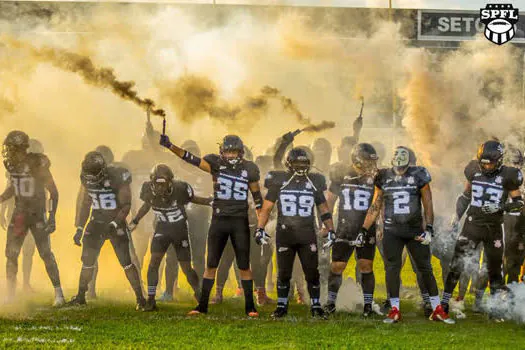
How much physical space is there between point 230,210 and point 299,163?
0.93 m

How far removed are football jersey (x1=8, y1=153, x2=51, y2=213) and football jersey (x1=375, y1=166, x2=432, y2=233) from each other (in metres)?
4.38

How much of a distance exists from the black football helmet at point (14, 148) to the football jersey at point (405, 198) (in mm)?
4502

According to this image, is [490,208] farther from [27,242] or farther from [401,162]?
[27,242]

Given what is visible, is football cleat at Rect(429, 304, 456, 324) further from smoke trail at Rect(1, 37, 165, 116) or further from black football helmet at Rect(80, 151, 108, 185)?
smoke trail at Rect(1, 37, 165, 116)

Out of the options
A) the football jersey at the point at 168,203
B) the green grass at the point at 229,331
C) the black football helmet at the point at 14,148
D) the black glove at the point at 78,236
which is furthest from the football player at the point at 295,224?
the black football helmet at the point at 14,148

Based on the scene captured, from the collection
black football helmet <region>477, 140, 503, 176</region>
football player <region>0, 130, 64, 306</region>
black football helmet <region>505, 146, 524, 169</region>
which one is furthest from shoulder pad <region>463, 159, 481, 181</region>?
football player <region>0, 130, 64, 306</region>

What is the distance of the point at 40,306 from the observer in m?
10.8

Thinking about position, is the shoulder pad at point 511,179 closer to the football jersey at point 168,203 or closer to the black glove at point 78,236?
the football jersey at point 168,203

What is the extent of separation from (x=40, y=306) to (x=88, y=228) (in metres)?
1.10

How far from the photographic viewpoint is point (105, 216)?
1081cm

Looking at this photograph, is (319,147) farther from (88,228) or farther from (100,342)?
(100,342)

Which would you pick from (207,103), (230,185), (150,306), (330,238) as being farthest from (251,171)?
(207,103)

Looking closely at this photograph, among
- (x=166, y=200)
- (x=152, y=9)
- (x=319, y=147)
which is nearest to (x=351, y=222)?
(x=166, y=200)

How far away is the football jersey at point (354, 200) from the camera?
33.7 ft
